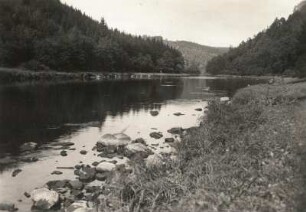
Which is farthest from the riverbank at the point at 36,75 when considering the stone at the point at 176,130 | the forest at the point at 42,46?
the stone at the point at 176,130

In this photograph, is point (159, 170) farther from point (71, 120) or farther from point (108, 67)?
point (108, 67)

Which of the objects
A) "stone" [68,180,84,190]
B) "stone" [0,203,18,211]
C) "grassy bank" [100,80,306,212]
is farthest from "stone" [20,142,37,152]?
"grassy bank" [100,80,306,212]

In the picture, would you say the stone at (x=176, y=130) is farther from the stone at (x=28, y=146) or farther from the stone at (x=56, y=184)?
the stone at (x=56, y=184)

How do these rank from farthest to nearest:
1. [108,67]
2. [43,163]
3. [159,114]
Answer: [108,67]
[159,114]
[43,163]

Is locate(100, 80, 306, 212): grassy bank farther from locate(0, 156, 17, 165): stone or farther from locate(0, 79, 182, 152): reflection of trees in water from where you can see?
locate(0, 79, 182, 152): reflection of trees in water

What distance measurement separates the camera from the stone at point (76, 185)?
19516 mm

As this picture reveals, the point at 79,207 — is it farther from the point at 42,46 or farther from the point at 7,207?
the point at 42,46

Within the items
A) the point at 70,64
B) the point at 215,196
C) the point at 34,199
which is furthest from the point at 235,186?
the point at 70,64

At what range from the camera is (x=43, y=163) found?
78.9 ft

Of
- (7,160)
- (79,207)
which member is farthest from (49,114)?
(79,207)

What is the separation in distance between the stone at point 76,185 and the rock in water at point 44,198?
73.0 inches

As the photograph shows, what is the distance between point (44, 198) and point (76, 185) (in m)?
2.55

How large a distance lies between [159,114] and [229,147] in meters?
28.1

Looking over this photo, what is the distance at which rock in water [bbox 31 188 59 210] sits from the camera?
55.5 ft
